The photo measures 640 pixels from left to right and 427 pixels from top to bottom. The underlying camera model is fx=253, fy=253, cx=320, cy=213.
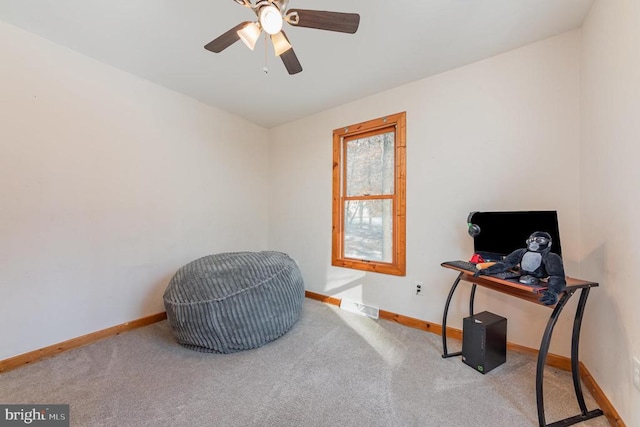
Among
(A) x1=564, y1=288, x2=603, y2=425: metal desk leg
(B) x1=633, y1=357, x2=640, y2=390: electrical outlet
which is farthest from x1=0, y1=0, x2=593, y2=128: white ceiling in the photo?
(B) x1=633, y1=357, x2=640, y2=390: electrical outlet

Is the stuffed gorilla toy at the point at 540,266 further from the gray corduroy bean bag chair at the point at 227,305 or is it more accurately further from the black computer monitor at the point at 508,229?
the gray corduroy bean bag chair at the point at 227,305

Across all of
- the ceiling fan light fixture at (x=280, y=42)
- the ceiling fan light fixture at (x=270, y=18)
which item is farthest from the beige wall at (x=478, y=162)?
the ceiling fan light fixture at (x=270, y=18)

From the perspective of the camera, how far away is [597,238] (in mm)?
1654

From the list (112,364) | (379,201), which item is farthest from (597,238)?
(112,364)

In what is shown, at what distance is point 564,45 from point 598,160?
1002 millimetres

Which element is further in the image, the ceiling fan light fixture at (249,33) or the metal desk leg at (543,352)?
the ceiling fan light fixture at (249,33)

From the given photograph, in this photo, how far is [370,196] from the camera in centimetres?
307

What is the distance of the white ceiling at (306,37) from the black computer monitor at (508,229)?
4.64 feet

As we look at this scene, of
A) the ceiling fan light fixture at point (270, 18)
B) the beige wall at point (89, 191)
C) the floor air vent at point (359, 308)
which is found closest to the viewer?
the ceiling fan light fixture at point (270, 18)

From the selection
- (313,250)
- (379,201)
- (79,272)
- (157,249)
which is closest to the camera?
(79,272)

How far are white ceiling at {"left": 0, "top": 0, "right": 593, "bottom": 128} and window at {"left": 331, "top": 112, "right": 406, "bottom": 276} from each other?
542 mm

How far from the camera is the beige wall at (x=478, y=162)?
196cm

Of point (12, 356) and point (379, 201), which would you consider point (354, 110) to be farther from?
point (12, 356)

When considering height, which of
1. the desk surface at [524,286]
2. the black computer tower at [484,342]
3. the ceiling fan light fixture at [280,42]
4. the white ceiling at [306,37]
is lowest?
the black computer tower at [484,342]
